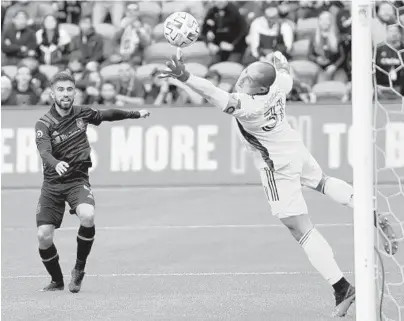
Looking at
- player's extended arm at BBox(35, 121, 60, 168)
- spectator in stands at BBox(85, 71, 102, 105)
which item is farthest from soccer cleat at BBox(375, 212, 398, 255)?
spectator in stands at BBox(85, 71, 102, 105)

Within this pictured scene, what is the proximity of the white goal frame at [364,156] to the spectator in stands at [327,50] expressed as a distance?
37.4 feet

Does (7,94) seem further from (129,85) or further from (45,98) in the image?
(129,85)

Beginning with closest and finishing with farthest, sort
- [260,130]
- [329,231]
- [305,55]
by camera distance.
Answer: [260,130] < [329,231] < [305,55]

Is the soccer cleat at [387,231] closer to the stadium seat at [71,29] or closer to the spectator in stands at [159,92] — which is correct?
the spectator in stands at [159,92]

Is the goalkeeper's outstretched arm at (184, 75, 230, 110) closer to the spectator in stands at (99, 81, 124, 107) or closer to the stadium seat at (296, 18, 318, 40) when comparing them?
the spectator in stands at (99, 81, 124, 107)

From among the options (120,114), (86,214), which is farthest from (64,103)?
(86,214)

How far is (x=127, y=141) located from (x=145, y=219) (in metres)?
3.05

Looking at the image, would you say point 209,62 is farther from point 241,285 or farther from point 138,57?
point 241,285

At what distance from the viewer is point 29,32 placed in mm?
17422

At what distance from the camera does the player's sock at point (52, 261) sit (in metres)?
8.46

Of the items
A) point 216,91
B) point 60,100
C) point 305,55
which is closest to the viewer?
point 216,91

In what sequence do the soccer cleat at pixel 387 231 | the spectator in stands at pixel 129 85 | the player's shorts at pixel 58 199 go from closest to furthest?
the soccer cleat at pixel 387 231
the player's shorts at pixel 58 199
the spectator in stands at pixel 129 85

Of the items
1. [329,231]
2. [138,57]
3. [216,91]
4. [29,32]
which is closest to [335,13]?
[138,57]

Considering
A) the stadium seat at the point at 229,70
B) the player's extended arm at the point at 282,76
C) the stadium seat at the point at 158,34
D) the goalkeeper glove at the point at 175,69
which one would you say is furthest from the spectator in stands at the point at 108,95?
the goalkeeper glove at the point at 175,69
